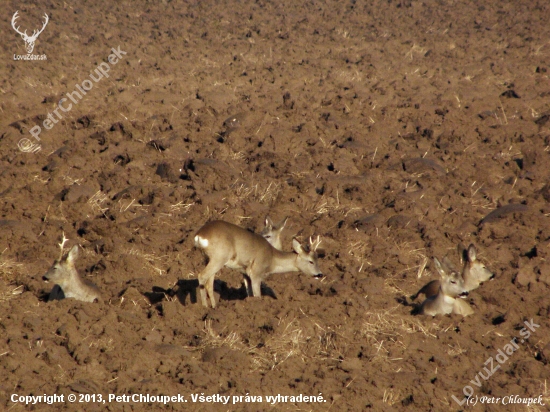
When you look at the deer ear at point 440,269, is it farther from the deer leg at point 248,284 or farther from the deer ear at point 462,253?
the deer leg at point 248,284

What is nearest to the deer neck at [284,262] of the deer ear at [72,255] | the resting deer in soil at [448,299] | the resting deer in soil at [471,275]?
the resting deer in soil at [471,275]

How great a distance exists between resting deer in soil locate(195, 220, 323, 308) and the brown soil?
289mm

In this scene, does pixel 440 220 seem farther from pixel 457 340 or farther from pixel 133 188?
pixel 133 188

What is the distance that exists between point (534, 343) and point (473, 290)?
73.9 inches

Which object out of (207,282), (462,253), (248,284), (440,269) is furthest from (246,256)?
(462,253)

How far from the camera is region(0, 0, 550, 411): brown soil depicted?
798cm

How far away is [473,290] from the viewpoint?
10.6 m

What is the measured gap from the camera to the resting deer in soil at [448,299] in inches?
385

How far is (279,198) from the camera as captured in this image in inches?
505

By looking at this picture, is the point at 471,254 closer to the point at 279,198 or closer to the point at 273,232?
the point at 273,232

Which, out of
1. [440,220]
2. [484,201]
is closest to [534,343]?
[440,220]

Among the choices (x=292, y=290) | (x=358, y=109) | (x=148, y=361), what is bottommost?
(x=358, y=109)

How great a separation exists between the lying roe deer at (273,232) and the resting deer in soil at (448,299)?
2582 mm

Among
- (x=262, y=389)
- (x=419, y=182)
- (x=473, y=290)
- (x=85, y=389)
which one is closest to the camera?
(x=85, y=389)
